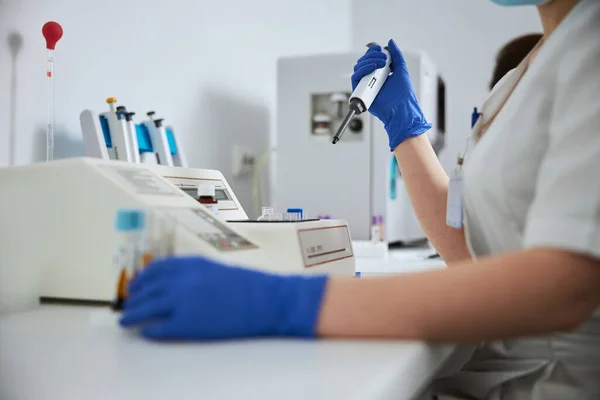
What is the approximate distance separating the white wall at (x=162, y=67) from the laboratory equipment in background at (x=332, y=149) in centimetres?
15

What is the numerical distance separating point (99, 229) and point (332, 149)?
4.87 ft

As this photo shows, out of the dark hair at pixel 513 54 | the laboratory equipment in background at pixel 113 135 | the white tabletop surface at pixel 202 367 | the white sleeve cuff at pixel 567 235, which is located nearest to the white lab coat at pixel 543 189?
the white sleeve cuff at pixel 567 235

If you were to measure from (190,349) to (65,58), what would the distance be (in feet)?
2.89

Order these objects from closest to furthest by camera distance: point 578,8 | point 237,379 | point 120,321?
1. point 237,379
2. point 120,321
3. point 578,8

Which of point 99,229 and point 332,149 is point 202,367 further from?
point 332,149

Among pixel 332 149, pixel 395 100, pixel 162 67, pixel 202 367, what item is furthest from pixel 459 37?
pixel 202 367

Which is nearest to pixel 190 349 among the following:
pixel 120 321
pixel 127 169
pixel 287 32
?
pixel 120 321

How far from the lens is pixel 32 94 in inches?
43.6

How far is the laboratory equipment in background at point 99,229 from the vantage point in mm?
665

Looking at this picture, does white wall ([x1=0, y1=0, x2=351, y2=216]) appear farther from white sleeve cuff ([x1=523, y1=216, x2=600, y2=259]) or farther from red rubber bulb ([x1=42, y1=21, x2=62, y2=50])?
white sleeve cuff ([x1=523, y1=216, x2=600, y2=259])

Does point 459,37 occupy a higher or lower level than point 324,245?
higher

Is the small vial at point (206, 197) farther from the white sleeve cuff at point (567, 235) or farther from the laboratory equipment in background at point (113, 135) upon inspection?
the white sleeve cuff at point (567, 235)

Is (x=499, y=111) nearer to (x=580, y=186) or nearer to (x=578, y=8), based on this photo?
(x=578, y=8)

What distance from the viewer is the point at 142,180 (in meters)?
0.74
